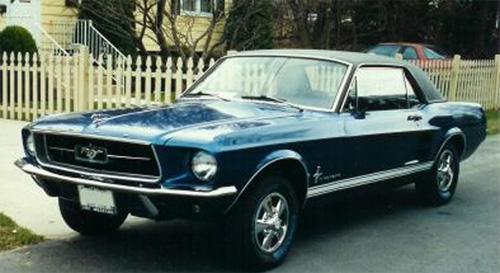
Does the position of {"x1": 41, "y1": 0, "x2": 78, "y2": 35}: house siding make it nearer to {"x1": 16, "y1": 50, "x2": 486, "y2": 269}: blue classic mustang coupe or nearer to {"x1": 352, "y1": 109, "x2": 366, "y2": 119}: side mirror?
{"x1": 16, "y1": 50, "x2": 486, "y2": 269}: blue classic mustang coupe

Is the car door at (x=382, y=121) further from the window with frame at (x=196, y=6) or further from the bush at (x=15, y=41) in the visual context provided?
the window with frame at (x=196, y=6)

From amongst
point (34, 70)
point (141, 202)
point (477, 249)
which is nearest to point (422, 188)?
point (477, 249)

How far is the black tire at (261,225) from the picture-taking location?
5.20m

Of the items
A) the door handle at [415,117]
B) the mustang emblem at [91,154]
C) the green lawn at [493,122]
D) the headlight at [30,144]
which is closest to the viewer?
the mustang emblem at [91,154]

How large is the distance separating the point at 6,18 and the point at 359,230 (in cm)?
1331

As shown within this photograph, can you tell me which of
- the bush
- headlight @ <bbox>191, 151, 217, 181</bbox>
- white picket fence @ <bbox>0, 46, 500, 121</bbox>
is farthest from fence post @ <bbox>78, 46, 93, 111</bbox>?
headlight @ <bbox>191, 151, 217, 181</bbox>

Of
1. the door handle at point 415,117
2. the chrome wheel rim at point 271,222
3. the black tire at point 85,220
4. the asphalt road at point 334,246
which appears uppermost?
the door handle at point 415,117

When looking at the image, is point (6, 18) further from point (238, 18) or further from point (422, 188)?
point (422, 188)

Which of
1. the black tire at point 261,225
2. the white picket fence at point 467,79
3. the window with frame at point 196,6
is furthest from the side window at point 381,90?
the window with frame at point 196,6

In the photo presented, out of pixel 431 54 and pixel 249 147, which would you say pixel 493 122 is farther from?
pixel 249 147

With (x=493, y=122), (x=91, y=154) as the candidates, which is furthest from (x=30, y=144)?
(x=493, y=122)

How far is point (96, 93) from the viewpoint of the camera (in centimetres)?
1309

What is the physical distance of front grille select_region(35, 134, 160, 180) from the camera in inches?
200

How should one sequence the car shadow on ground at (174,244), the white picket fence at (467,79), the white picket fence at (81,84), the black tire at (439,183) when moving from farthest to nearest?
the white picket fence at (467,79) → the white picket fence at (81,84) → the black tire at (439,183) → the car shadow on ground at (174,244)
